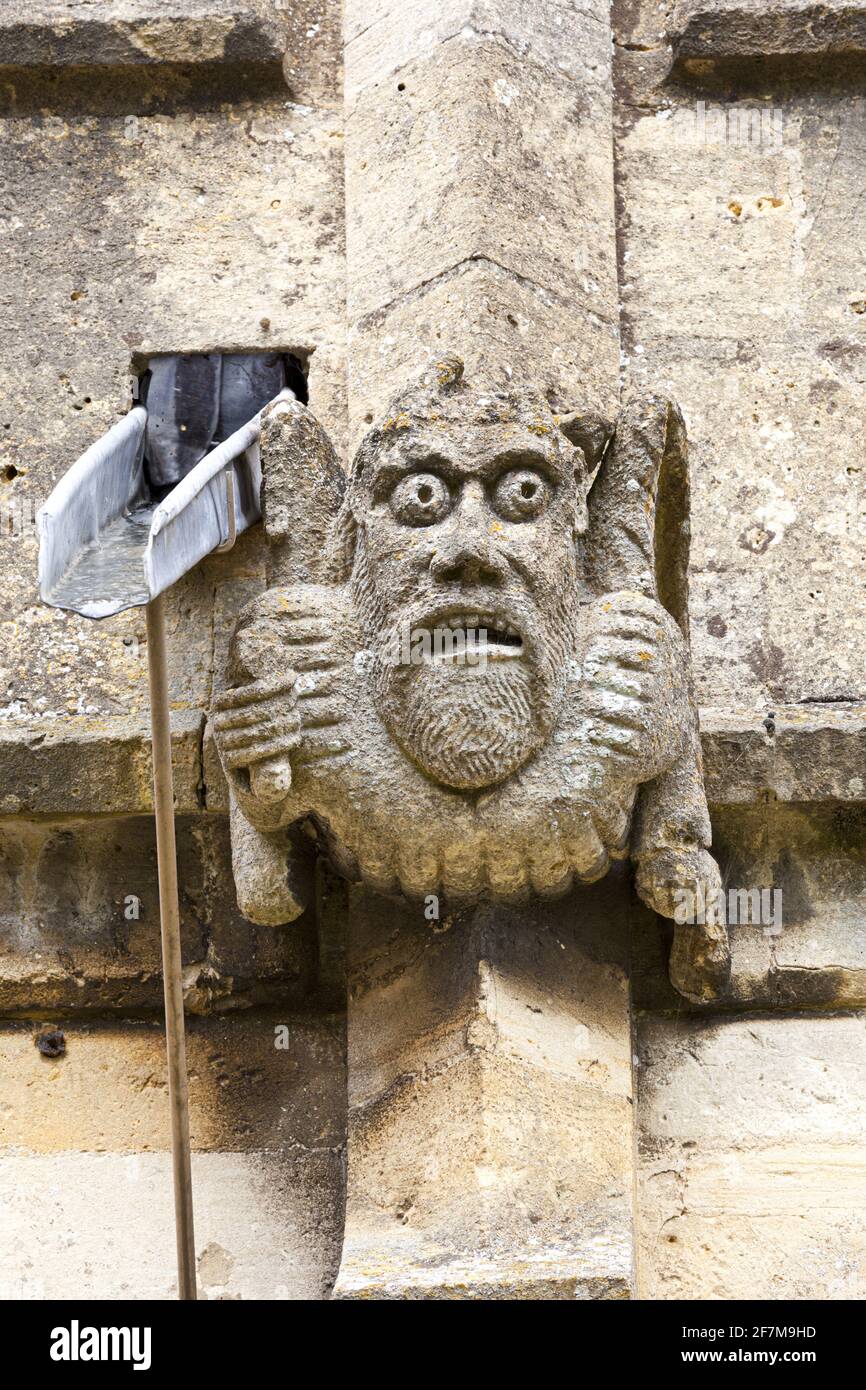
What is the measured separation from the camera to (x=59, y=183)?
485 cm

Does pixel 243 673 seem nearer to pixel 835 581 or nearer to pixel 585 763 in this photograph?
pixel 585 763

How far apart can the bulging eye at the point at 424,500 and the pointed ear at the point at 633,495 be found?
12.2 inches

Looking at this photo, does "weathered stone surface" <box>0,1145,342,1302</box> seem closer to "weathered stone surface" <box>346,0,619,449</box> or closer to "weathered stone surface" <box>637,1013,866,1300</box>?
"weathered stone surface" <box>637,1013,866,1300</box>

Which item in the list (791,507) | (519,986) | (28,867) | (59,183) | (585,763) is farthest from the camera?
(59,183)

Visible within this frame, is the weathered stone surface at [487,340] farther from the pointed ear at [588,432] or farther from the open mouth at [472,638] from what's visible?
the open mouth at [472,638]

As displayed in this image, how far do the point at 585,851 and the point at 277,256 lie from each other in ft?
5.09

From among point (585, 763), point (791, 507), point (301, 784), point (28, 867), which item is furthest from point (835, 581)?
point (28, 867)

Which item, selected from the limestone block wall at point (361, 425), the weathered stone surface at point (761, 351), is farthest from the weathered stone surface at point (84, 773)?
the weathered stone surface at point (761, 351)

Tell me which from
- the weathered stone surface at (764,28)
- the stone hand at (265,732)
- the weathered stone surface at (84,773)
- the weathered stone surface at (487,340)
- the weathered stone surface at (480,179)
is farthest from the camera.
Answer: the weathered stone surface at (764,28)

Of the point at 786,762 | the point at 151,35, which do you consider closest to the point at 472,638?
the point at 786,762

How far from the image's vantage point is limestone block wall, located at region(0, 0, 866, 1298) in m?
4.05

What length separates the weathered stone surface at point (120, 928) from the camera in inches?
165

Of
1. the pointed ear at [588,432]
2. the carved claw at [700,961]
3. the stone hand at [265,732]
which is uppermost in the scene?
the pointed ear at [588,432]

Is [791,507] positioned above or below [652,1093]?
above
